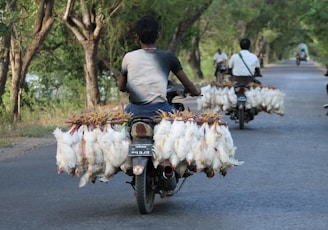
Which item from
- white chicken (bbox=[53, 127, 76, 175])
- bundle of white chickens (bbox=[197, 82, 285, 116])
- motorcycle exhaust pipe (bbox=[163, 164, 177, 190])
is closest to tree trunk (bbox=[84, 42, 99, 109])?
bundle of white chickens (bbox=[197, 82, 285, 116])

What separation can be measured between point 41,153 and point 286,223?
7010mm

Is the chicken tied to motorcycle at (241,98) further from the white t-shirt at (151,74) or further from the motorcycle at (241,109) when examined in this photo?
the white t-shirt at (151,74)

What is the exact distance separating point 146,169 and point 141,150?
247mm

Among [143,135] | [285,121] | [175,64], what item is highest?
[175,64]

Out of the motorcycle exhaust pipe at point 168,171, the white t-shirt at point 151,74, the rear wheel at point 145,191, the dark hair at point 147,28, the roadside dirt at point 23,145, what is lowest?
the roadside dirt at point 23,145

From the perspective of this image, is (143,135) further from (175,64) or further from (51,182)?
(51,182)

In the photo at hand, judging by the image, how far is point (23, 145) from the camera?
1525 centimetres

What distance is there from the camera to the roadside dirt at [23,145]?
45.4 ft

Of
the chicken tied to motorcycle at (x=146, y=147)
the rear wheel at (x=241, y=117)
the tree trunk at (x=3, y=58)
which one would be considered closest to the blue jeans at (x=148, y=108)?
the chicken tied to motorcycle at (x=146, y=147)

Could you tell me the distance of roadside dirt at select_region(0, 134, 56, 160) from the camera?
545 inches

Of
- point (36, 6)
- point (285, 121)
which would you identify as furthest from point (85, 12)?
point (285, 121)

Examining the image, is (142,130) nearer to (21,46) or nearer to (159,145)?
(159,145)

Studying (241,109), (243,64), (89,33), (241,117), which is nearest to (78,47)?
(89,33)

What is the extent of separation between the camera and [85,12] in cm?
2527
